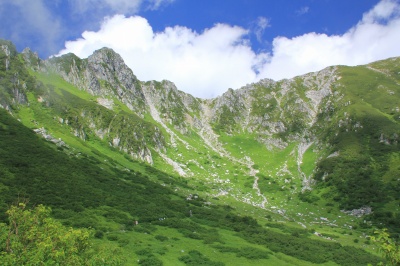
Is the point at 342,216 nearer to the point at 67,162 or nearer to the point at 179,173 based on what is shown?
the point at 179,173

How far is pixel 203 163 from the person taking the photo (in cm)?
12150

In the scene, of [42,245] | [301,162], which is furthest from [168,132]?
[42,245]

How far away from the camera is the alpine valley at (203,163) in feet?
130

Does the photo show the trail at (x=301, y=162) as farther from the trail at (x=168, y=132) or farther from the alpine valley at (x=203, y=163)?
the trail at (x=168, y=132)

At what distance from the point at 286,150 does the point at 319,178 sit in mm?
41958

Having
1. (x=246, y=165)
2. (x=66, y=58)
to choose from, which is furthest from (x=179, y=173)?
(x=66, y=58)

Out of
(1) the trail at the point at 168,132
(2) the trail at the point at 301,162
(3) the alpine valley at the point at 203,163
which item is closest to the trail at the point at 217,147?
(3) the alpine valley at the point at 203,163

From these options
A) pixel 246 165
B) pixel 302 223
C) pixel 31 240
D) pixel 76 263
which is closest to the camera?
pixel 76 263

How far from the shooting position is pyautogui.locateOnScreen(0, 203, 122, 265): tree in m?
14.3

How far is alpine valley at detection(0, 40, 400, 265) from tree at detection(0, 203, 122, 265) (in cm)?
332

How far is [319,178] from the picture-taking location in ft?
338

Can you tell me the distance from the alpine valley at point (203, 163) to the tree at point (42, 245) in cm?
332

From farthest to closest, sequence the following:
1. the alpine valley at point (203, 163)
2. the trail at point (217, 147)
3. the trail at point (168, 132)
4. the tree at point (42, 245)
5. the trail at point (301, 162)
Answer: the trail at point (168, 132) → the trail at point (217, 147) → the trail at point (301, 162) → the alpine valley at point (203, 163) → the tree at point (42, 245)

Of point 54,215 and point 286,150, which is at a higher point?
point 286,150
